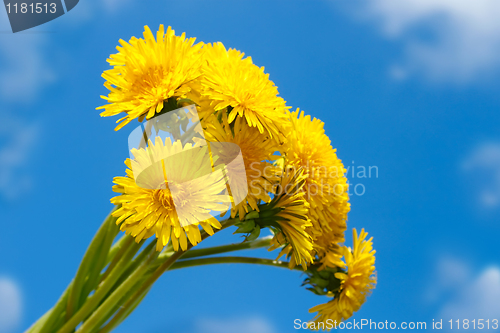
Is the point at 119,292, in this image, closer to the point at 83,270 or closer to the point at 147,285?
the point at 147,285

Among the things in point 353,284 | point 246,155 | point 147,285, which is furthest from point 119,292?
point 353,284

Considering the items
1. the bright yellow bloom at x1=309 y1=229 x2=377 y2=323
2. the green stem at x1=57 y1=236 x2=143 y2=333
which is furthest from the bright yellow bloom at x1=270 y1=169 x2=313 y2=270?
the green stem at x1=57 y1=236 x2=143 y2=333

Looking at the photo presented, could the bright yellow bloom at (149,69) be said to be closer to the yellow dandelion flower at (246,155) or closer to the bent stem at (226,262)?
the yellow dandelion flower at (246,155)

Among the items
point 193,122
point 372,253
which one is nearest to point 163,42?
point 193,122

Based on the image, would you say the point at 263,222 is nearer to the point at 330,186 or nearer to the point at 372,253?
the point at 330,186

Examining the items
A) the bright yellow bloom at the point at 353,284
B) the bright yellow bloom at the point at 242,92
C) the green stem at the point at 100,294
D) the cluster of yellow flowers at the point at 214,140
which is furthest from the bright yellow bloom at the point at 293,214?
the green stem at the point at 100,294

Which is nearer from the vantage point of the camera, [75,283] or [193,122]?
[193,122]

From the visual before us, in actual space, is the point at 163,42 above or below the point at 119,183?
above
